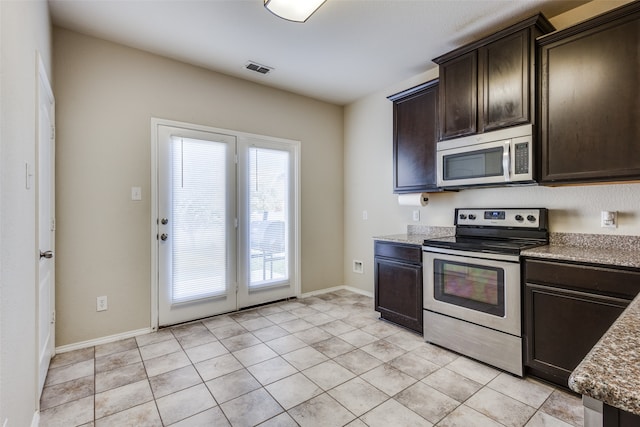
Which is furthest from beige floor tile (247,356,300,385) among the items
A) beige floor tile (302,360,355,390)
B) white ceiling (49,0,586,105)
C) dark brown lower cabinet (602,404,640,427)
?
white ceiling (49,0,586,105)

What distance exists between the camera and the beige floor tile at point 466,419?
1.75 meters

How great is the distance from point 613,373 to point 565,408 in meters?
1.86

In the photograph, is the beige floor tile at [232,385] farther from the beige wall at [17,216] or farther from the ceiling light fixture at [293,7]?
the ceiling light fixture at [293,7]

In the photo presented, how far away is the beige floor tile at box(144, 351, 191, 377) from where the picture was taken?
2357mm

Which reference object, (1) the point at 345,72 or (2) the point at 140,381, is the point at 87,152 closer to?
(2) the point at 140,381

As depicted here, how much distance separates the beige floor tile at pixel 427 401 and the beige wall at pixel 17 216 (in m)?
1.95

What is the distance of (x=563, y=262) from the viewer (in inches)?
79.3

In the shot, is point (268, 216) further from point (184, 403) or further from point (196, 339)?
point (184, 403)

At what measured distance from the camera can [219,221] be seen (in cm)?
348

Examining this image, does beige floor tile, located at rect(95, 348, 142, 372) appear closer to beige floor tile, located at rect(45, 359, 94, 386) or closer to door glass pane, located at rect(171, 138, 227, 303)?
beige floor tile, located at rect(45, 359, 94, 386)

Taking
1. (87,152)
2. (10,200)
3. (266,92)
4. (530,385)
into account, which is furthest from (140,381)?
(266,92)

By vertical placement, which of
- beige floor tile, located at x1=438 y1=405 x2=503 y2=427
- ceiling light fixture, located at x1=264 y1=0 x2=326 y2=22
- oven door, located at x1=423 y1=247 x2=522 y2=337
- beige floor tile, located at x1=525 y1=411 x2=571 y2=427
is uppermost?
ceiling light fixture, located at x1=264 y1=0 x2=326 y2=22

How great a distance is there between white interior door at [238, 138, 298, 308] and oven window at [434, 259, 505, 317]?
200cm

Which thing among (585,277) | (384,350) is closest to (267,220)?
(384,350)
